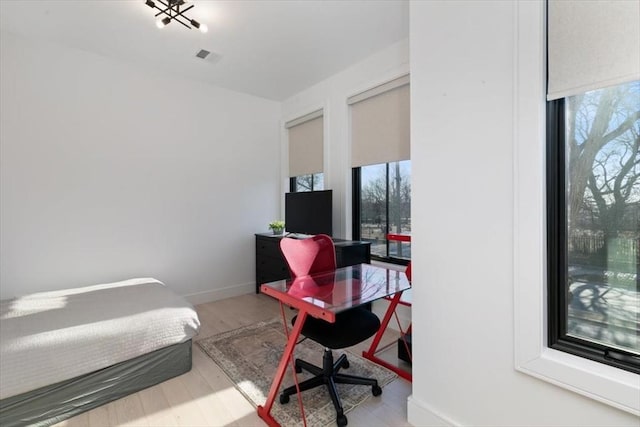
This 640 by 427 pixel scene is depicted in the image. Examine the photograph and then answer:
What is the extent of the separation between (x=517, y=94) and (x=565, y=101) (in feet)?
0.59

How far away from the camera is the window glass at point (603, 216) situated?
1.12 meters

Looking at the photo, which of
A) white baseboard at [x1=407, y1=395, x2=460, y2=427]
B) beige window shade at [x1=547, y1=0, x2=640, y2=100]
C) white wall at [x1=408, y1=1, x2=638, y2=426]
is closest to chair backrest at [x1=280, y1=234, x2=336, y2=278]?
white wall at [x1=408, y1=1, x2=638, y2=426]

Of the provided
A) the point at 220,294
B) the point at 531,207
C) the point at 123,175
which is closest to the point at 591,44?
the point at 531,207

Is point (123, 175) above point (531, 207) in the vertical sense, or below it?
above

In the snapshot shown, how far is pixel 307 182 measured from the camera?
14.2ft

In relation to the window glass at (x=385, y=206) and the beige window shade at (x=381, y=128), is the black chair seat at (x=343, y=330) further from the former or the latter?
the beige window shade at (x=381, y=128)

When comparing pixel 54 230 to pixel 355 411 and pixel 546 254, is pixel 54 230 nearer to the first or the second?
pixel 355 411

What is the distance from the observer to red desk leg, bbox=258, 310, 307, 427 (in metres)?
1.63

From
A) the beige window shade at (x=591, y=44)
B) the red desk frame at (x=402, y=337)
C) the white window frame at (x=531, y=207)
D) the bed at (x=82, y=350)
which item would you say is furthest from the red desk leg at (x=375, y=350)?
the beige window shade at (x=591, y=44)

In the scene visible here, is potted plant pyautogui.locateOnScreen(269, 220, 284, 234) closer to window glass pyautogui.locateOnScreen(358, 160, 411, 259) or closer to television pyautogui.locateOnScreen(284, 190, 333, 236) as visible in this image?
television pyautogui.locateOnScreen(284, 190, 333, 236)

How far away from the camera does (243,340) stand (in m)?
2.72

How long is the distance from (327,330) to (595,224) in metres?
1.39

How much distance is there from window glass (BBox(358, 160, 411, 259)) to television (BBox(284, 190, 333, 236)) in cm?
41

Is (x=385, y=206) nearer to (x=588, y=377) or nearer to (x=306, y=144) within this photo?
(x=306, y=144)
